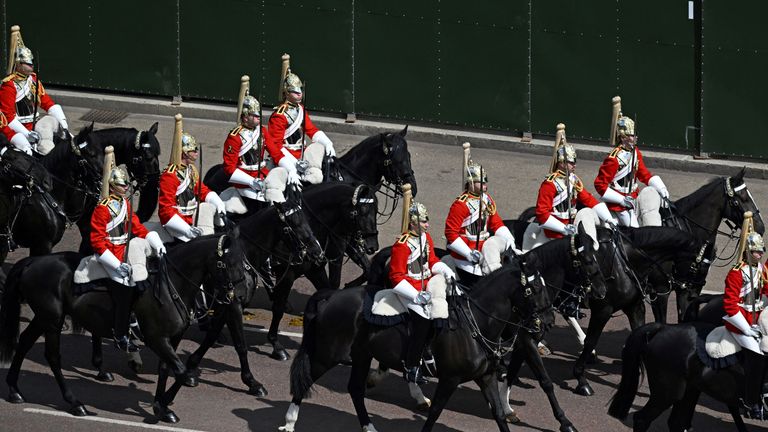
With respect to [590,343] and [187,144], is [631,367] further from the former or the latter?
[187,144]

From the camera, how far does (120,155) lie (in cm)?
2362

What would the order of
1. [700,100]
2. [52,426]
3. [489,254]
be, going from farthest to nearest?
1. [700,100]
2. [489,254]
3. [52,426]

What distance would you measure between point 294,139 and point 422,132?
265 inches

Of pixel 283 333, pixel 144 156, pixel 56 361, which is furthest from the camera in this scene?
pixel 144 156

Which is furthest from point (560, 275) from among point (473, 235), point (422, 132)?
point (422, 132)

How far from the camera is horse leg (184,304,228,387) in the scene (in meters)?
19.8

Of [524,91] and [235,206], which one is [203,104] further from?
[235,206]

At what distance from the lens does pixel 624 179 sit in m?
22.8

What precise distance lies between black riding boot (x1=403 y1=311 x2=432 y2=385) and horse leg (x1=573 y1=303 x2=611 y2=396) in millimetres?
2843

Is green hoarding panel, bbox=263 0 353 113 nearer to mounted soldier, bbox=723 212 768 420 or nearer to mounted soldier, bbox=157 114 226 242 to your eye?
mounted soldier, bbox=157 114 226 242

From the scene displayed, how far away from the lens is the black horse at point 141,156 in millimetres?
23453

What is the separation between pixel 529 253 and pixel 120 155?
6.86 m

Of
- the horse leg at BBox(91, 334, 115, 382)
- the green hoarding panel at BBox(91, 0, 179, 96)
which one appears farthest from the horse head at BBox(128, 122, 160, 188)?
the green hoarding panel at BBox(91, 0, 179, 96)

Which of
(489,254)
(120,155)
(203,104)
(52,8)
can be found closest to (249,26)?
(203,104)
